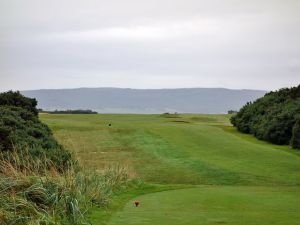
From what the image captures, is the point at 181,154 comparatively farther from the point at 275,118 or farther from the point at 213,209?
the point at 213,209

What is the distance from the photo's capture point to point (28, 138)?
23.1m

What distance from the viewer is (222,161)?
33.9 meters

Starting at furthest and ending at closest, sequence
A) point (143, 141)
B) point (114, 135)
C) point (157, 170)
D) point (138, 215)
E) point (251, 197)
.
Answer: point (114, 135) → point (143, 141) → point (157, 170) → point (251, 197) → point (138, 215)

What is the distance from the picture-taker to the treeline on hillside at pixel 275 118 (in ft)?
145

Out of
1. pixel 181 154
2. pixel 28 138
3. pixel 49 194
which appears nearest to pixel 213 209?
pixel 49 194

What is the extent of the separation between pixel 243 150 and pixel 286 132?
8863 millimetres

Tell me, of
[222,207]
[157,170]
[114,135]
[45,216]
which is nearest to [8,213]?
[45,216]

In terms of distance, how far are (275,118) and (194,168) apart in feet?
53.2

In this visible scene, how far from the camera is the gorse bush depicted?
21.0 metres

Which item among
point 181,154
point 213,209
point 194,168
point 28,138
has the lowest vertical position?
point 194,168

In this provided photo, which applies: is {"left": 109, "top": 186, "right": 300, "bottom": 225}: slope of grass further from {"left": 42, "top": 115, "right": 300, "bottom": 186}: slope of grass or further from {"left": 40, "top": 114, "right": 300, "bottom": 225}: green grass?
{"left": 42, "top": 115, "right": 300, "bottom": 186}: slope of grass

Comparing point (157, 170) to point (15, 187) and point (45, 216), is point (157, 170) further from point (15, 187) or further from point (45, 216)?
point (45, 216)

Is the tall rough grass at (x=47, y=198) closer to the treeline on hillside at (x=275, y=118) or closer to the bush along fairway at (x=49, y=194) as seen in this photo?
the bush along fairway at (x=49, y=194)

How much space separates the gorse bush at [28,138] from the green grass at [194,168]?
3.06 feet
